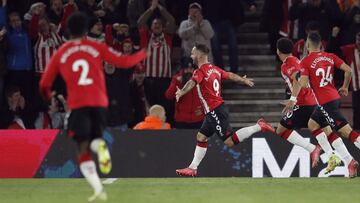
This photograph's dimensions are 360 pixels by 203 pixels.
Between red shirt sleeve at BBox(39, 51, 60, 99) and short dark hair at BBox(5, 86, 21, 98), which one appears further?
short dark hair at BBox(5, 86, 21, 98)

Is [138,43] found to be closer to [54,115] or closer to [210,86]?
[54,115]

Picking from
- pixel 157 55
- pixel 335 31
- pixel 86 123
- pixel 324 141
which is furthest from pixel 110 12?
pixel 86 123

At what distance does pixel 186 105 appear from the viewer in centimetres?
1822

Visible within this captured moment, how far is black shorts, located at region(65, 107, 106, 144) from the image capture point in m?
11.5

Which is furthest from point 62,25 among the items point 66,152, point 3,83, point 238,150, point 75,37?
point 75,37

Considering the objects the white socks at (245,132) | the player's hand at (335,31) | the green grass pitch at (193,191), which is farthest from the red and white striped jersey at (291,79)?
the player's hand at (335,31)

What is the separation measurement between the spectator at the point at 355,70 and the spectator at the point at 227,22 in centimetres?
208

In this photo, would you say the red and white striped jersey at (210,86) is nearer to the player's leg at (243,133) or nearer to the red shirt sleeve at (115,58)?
the player's leg at (243,133)

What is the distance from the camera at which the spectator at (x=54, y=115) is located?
1888 centimetres

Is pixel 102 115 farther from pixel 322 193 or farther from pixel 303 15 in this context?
pixel 303 15

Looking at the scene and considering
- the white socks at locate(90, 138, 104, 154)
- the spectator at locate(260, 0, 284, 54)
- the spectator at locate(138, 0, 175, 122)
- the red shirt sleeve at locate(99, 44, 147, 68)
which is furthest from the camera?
the spectator at locate(260, 0, 284, 54)

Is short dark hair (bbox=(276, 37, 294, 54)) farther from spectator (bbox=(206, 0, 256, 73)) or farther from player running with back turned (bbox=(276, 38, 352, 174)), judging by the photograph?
spectator (bbox=(206, 0, 256, 73))

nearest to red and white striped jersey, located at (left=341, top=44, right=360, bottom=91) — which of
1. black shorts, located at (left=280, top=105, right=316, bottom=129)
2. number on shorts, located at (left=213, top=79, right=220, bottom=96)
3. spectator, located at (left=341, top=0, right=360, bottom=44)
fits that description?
spectator, located at (left=341, top=0, right=360, bottom=44)

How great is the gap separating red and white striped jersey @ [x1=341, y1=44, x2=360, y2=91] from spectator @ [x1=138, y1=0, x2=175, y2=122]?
3351mm
